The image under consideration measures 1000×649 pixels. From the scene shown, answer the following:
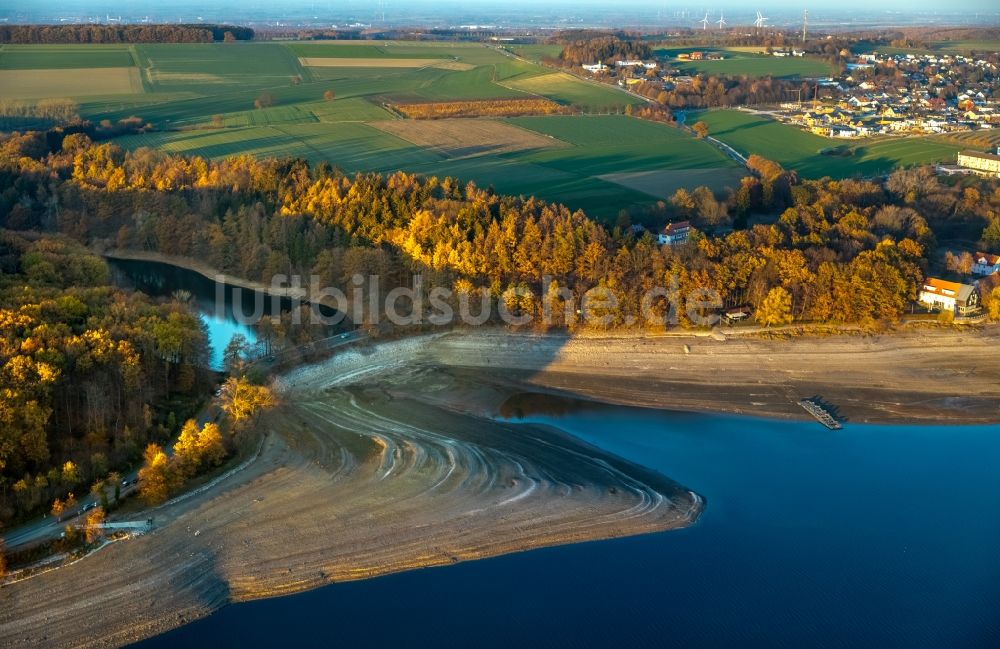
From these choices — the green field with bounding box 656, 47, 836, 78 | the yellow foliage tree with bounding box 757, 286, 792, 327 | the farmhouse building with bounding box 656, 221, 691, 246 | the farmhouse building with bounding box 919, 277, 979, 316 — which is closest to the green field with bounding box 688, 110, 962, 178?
the farmhouse building with bounding box 656, 221, 691, 246

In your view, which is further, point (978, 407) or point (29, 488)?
point (978, 407)

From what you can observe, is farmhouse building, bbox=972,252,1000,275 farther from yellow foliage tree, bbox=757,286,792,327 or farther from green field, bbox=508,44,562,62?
green field, bbox=508,44,562,62

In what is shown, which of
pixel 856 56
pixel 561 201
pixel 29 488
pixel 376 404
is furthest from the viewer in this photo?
pixel 856 56

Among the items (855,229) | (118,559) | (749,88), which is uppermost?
(749,88)

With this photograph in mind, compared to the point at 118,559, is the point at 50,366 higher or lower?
higher

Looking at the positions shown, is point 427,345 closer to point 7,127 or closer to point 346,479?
point 346,479

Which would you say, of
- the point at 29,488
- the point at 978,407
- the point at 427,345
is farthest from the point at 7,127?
the point at 978,407

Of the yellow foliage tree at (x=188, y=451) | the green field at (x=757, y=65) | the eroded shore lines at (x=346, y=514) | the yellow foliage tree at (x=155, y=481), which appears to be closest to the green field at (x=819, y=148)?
the green field at (x=757, y=65)
